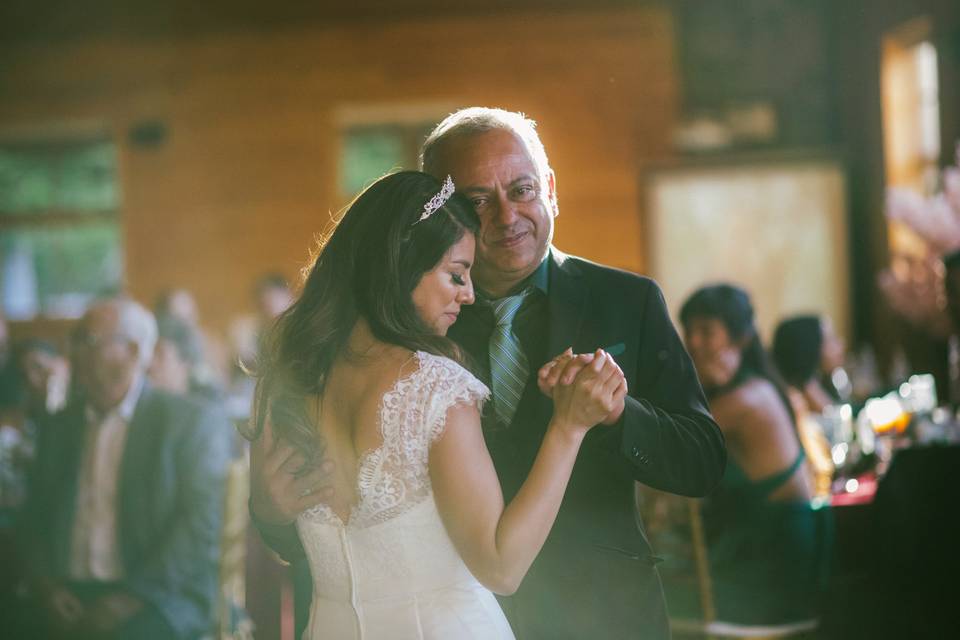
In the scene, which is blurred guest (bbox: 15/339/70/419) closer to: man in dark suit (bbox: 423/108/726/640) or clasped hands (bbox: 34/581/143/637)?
clasped hands (bbox: 34/581/143/637)

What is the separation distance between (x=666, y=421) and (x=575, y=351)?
0.66 ft

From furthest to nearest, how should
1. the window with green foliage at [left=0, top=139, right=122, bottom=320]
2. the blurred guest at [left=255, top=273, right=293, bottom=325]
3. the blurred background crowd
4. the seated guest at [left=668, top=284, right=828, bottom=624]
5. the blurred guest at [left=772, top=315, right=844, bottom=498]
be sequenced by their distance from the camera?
the window with green foliage at [left=0, top=139, right=122, bottom=320] → the blurred background crowd → the blurred guest at [left=255, top=273, right=293, bottom=325] → the blurred guest at [left=772, top=315, right=844, bottom=498] → the seated guest at [left=668, top=284, right=828, bottom=624]

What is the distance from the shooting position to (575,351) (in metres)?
1.84

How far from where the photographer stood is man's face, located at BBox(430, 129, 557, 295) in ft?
6.00

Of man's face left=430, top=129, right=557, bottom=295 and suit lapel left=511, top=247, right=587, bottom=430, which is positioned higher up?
man's face left=430, top=129, right=557, bottom=295

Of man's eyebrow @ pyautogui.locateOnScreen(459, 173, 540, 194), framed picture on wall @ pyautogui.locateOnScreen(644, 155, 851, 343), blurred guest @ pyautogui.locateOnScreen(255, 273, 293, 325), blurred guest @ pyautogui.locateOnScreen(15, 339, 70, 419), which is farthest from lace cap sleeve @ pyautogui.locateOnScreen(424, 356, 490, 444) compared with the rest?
framed picture on wall @ pyautogui.locateOnScreen(644, 155, 851, 343)

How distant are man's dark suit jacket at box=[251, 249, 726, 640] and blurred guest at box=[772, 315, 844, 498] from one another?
1.77 m

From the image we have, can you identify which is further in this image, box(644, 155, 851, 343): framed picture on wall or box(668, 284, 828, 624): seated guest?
box(644, 155, 851, 343): framed picture on wall

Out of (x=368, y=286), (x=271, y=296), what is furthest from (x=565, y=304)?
(x=271, y=296)

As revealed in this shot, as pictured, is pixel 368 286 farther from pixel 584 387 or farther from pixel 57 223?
pixel 57 223

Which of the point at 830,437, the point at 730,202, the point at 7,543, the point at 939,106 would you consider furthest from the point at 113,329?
the point at 730,202

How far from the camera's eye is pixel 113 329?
3391 mm

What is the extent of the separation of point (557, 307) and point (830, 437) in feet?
7.63

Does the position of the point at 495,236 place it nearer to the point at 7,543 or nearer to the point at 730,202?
the point at 7,543
